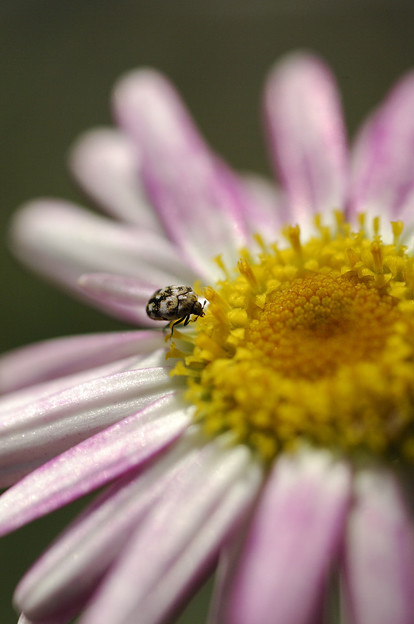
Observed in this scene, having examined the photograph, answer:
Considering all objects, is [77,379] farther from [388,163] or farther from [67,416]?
[388,163]

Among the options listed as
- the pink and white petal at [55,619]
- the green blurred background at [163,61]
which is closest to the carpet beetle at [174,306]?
the pink and white petal at [55,619]

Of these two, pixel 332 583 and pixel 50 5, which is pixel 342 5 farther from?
pixel 332 583

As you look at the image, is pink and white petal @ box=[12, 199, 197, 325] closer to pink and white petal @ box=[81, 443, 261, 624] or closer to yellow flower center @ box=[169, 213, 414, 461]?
yellow flower center @ box=[169, 213, 414, 461]

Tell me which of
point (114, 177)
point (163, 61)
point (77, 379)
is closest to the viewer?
point (77, 379)

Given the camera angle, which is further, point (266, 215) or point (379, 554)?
point (266, 215)

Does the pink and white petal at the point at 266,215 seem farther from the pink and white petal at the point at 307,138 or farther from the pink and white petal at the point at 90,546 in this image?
the pink and white petal at the point at 90,546

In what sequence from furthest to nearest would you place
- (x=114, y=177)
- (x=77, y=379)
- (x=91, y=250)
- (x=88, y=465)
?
(x=114, y=177) → (x=91, y=250) → (x=77, y=379) → (x=88, y=465)

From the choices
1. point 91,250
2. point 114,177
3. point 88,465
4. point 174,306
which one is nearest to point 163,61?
point 114,177
